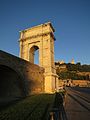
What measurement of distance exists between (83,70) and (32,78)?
90500 mm

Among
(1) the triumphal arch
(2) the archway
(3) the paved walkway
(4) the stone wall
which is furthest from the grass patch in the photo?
(1) the triumphal arch

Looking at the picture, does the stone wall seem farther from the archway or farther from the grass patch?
the grass patch

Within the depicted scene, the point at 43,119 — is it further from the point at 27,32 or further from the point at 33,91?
the point at 27,32

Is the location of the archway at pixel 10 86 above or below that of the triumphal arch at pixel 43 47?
below

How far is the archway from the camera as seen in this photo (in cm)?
1697

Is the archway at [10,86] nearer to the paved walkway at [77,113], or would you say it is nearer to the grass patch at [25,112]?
the grass patch at [25,112]

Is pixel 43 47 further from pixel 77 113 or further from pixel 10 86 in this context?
pixel 77 113

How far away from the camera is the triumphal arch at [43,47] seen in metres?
23.3

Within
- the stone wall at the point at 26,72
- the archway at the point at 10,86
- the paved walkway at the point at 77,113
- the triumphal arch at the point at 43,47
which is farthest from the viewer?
the triumphal arch at the point at 43,47

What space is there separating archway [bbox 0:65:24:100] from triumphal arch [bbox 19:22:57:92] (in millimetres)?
6667

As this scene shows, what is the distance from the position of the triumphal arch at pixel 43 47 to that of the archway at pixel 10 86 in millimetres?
6667

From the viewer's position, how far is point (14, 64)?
49.5 feet

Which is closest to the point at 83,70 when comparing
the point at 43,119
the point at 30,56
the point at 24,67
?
the point at 30,56

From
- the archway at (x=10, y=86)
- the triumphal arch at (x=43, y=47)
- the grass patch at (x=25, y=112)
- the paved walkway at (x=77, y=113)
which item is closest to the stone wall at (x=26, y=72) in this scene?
the archway at (x=10, y=86)
